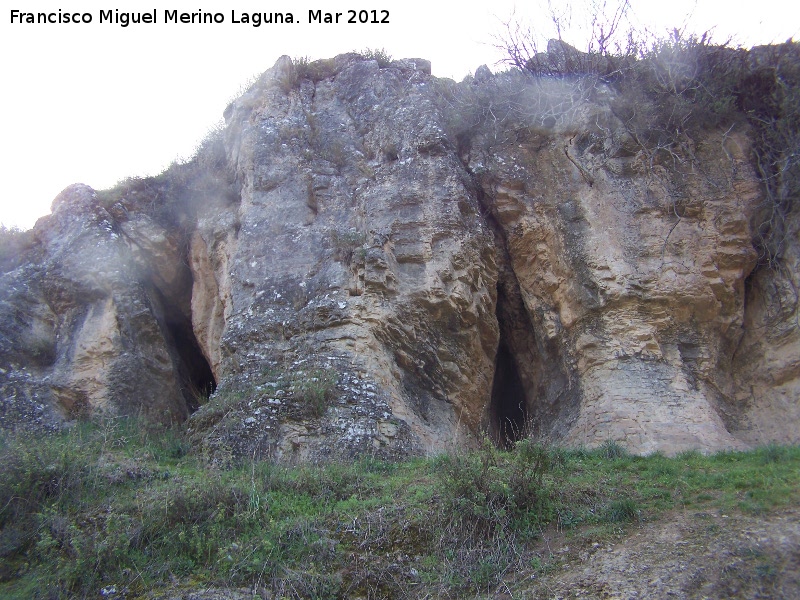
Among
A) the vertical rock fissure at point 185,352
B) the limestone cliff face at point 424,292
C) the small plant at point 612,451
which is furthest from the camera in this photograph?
the vertical rock fissure at point 185,352

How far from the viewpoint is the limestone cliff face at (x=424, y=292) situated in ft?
A: 30.0

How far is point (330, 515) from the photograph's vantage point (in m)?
6.43

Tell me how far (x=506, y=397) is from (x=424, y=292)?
2.94 m

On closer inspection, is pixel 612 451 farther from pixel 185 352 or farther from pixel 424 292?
pixel 185 352

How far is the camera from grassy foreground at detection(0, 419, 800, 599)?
→ 571cm

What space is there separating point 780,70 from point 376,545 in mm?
9969

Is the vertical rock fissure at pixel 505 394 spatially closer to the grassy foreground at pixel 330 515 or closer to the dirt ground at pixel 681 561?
the grassy foreground at pixel 330 515

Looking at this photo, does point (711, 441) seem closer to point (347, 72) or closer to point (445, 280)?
point (445, 280)

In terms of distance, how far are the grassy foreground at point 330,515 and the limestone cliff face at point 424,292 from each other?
4.46 ft

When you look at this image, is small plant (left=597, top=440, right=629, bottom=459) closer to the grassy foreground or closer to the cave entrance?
the grassy foreground

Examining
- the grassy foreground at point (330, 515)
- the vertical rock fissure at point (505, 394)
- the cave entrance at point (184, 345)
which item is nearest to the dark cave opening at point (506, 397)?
the vertical rock fissure at point (505, 394)

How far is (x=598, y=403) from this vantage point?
30.6 ft

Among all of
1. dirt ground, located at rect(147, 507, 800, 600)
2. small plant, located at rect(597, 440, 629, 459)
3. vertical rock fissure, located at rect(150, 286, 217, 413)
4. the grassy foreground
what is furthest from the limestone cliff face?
dirt ground, located at rect(147, 507, 800, 600)

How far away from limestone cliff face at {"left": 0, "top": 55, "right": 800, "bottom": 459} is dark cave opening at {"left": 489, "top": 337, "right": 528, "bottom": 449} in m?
0.07
